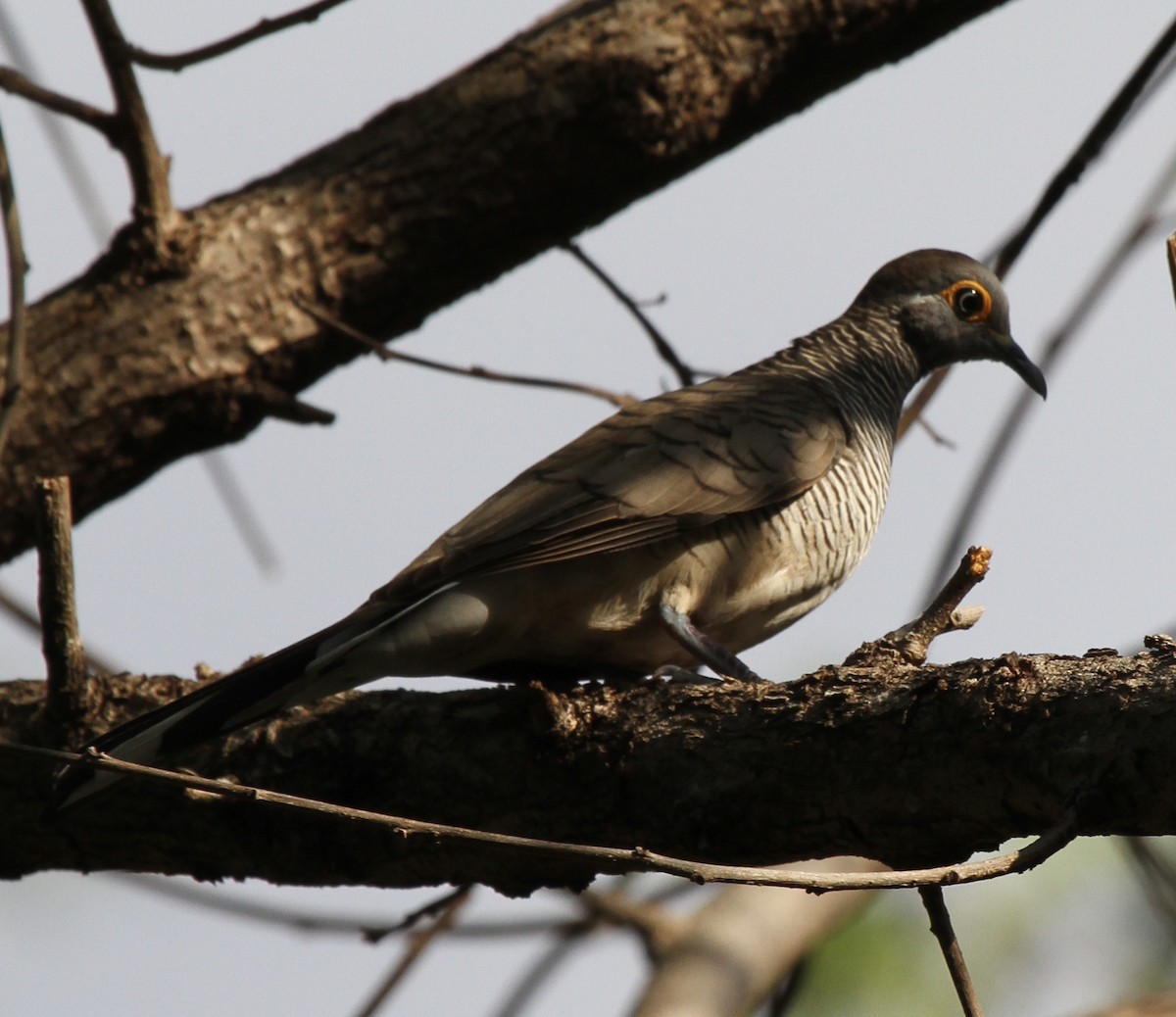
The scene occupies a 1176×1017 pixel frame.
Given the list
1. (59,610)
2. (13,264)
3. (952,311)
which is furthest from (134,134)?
(952,311)

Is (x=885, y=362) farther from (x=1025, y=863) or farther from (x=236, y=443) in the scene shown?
(x=1025, y=863)

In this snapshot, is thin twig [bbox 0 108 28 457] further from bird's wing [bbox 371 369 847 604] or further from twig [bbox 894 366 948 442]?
twig [bbox 894 366 948 442]

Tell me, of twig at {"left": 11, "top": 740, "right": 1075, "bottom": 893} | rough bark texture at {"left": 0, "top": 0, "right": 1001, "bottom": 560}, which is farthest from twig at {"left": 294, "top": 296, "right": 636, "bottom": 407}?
twig at {"left": 11, "top": 740, "right": 1075, "bottom": 893}

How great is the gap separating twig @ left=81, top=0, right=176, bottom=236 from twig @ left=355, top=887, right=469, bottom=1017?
206 cm

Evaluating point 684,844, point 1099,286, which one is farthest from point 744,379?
point 684,844

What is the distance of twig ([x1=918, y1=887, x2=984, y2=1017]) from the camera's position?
2395mm

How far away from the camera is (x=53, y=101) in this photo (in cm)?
405

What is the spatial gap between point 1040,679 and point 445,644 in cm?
162

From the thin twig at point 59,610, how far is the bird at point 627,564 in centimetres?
31

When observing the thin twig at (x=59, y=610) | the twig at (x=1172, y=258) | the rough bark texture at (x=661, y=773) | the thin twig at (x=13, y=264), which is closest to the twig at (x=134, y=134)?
the thin twig at (x=13, y=264)

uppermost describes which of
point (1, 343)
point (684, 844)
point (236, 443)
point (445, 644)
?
point (1, 343)

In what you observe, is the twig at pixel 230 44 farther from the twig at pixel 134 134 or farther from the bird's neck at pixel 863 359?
the bird's neck at pixel 863 359

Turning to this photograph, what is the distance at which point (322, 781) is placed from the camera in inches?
141

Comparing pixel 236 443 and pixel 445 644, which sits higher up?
pixel 236 443
